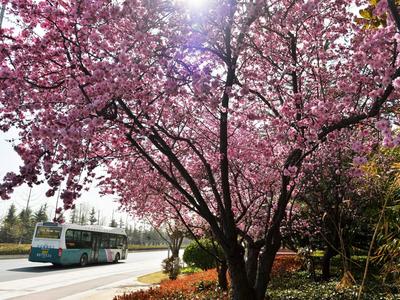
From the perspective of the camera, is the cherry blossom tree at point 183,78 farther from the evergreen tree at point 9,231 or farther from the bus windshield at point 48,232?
the evergreen tree at point 9,231

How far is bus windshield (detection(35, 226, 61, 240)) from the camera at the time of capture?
23531 millimetres

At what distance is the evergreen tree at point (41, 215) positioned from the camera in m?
65.2

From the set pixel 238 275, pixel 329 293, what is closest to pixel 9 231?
pixel 329 293

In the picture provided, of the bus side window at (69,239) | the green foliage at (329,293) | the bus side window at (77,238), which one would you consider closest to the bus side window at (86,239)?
the bus side window at (77,238)

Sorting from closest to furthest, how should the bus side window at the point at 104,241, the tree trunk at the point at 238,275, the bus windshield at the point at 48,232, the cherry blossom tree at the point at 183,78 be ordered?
the cherry blossom tree at the point at 183,78 < the tree trunk at the point at 238,275 < the bus windshield at the point at 48,232 < the bus side window at the point at 104,241

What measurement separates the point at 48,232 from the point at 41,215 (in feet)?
151

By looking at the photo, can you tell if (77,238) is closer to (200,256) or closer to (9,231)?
(200,256)

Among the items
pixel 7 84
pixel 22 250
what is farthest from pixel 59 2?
pixel 22 250

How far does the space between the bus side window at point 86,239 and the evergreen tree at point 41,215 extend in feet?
135

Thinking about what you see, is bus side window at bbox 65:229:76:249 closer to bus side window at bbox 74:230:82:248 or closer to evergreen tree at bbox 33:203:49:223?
bus side window at bbox 74:230:82:248

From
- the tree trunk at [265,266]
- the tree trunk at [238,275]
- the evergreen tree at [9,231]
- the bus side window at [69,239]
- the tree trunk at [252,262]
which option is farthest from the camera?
the evergreen tree at [9,231]

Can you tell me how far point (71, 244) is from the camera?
965 inches

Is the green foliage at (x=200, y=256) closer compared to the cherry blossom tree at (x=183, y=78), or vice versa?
the cherry blossom tree at (x=183, y=78)

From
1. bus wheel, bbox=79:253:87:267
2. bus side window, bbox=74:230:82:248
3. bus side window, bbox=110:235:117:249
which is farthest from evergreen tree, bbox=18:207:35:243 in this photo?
bus side window, bbox=74:230:82:248
